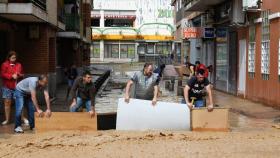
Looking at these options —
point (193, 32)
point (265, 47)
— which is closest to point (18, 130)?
point (265, 47)

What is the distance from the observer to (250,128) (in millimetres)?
14875

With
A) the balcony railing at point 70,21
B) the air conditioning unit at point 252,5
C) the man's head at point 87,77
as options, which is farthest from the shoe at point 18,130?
the balcony railing at point 70,21

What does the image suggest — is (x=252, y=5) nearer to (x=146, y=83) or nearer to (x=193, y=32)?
(x=146, y=83)

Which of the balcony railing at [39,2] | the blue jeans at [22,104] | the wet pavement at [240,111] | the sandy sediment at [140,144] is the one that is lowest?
the wet pavement at [240,111]

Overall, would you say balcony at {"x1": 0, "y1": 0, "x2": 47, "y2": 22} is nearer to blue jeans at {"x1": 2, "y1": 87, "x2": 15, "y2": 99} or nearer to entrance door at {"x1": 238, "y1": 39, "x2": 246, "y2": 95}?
blue jeans at {"x1": 2, "y1": 87, "x2": 15, "y2": 99}

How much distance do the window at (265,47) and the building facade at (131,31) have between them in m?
58.1

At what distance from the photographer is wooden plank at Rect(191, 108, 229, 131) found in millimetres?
12875

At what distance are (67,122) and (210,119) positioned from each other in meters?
3.03

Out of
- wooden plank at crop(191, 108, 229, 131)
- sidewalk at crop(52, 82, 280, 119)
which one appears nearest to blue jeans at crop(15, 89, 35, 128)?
wooden plank at crop(191, 108, 229, 131)

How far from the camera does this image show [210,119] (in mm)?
12883

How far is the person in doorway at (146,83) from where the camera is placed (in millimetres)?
12820

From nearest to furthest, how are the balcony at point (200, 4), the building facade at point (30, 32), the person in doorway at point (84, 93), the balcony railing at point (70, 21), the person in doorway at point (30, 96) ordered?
the person in doorway at point (30, 96) → the person in doorway at point (84, 93) → the building facade at point (30, 32) → the balcony at point (200, 4) → the balcony railing at point (70, 21)

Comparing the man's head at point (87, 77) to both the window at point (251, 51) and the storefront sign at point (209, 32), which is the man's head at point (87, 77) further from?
the storefront sign at point (209, 32)

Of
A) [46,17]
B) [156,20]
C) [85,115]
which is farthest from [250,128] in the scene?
[156,20]
